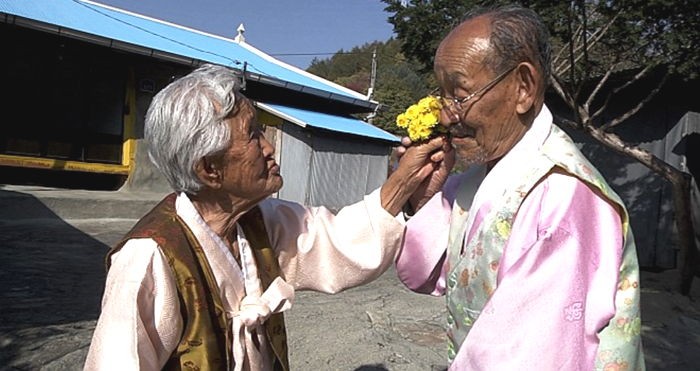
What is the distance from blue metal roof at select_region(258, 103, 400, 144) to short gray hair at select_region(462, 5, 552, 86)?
1074cm

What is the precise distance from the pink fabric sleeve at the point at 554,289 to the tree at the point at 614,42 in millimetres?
4115

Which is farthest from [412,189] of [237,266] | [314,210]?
[237,266]

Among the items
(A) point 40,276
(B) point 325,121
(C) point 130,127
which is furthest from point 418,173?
(B) point 325,121

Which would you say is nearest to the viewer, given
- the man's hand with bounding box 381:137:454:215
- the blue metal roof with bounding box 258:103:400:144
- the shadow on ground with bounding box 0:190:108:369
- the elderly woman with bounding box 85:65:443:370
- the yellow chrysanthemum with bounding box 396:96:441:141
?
the elderly woman with bounding box 85:65:443:370

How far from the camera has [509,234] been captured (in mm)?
1434

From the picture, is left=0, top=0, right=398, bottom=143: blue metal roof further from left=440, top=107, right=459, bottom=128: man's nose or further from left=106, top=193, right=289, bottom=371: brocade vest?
left=440, top=107, right=459, bottom=128: man's nose

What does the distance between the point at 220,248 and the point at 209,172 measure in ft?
0.89

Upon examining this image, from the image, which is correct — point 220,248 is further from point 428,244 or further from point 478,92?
point 478,92

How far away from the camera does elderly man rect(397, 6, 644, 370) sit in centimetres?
126

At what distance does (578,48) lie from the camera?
291 inches

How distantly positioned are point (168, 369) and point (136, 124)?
9.95 m

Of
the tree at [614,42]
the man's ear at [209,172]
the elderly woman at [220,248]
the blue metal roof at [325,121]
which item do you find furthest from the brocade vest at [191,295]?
the blue metal roof at [325,121]

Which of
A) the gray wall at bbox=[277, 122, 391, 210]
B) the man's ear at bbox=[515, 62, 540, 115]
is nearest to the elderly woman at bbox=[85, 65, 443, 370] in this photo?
the man's ear at bbox=[515, 62, 540, 115]

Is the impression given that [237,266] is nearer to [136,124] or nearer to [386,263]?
[386,263]
